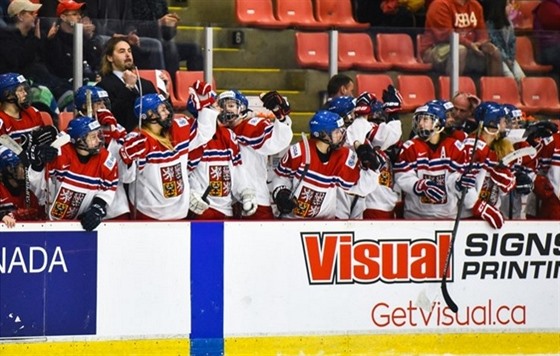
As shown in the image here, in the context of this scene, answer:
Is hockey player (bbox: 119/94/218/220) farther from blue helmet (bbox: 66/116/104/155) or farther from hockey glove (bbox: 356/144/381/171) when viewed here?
hockey glove (bbox: 356/144/381/171)

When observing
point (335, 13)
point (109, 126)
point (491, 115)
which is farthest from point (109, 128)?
point (335, 13)

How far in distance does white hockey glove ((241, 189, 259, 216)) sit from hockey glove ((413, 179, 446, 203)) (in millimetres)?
961

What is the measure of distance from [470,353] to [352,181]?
1.14 m

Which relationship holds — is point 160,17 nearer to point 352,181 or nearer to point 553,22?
point 352,181

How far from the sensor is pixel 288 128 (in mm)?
8641

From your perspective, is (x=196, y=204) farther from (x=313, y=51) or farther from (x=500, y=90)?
(x=500, y=90)

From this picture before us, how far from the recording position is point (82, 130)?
8.02 meters

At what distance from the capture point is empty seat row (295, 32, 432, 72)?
10055 millimetres

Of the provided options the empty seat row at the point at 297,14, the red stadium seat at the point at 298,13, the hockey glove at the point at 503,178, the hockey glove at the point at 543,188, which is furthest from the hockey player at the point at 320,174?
the red stadium seat at the point at 298,13

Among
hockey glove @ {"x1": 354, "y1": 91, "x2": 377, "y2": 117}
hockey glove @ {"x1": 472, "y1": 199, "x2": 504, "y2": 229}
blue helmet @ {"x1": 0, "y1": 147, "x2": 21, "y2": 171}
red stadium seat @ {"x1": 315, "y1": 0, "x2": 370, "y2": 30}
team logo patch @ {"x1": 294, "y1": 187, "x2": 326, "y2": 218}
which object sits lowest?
hockey glove @ {"x1": 472, "y1": 199, "x2": 504, "y2": 229}

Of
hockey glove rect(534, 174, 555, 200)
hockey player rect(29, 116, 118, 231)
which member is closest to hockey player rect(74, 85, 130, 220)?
hockey player rect(29, 116, 118, 231)

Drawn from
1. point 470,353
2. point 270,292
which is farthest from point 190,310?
point 470,353

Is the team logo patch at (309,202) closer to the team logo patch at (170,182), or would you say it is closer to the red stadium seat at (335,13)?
the team logo patch at (170,182)

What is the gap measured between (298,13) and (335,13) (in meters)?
0.34
